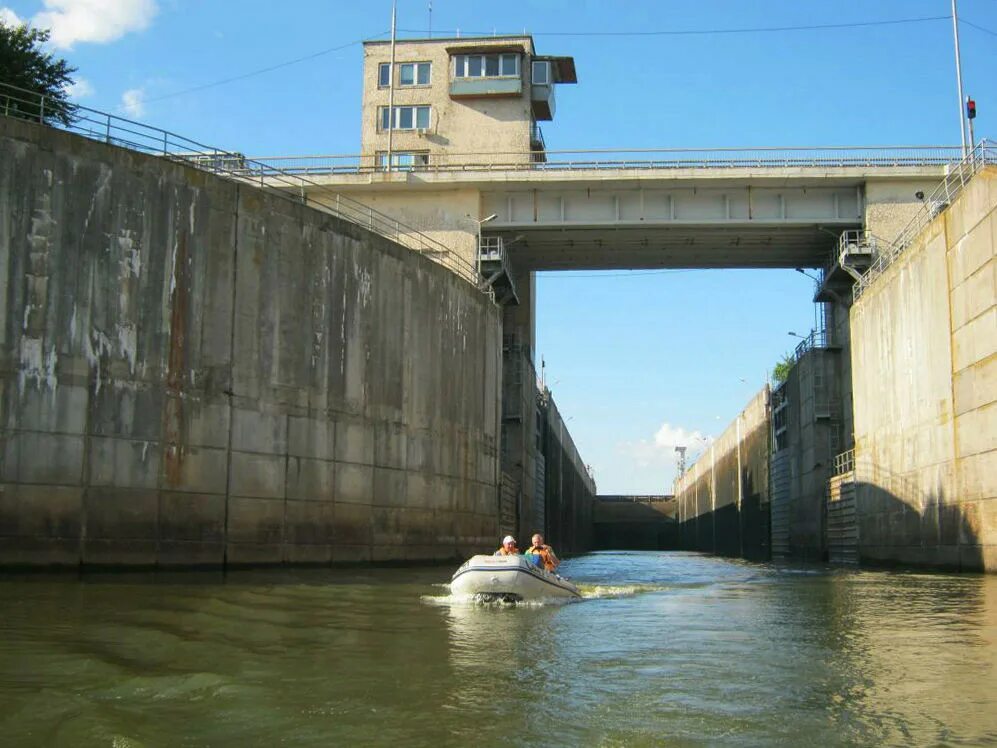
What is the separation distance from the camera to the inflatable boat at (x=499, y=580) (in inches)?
778

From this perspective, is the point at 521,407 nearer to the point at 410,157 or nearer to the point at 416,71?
the point at 410,157

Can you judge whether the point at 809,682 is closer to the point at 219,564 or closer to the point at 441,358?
the point at 219,564

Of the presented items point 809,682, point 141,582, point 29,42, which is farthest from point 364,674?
point 29,42

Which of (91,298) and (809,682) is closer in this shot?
(809,682)

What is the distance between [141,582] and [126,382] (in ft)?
15.2

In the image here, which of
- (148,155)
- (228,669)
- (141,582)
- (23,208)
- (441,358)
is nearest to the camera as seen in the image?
(228,669)

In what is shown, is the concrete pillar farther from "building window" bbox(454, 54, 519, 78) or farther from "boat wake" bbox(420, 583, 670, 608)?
"boat wake" bbox(420, 583, 670, 608)

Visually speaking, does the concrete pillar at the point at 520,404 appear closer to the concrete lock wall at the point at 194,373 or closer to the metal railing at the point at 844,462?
the metal railing at the point at 844,462

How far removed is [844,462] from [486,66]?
27133 millimetres

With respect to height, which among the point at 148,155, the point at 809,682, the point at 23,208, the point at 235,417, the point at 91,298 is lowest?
the point at 809,682

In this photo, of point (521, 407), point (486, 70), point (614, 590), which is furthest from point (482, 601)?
point (486, 70)

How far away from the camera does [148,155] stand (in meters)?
23.8

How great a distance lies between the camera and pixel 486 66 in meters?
55.2

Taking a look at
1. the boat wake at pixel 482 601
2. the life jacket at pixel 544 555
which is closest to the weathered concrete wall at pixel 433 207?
the life jacket at pixel 544 555
